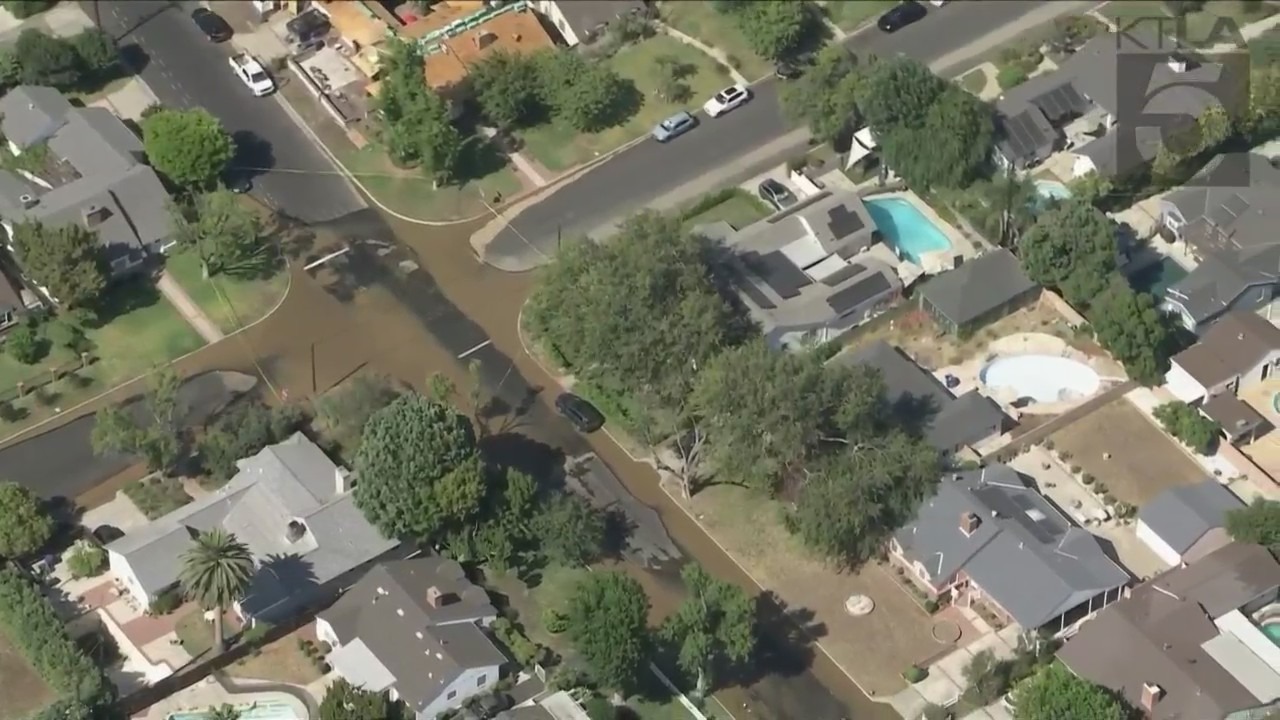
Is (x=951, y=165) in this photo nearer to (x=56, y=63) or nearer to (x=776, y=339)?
(x=776, y=339)

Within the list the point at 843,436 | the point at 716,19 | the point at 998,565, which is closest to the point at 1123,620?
the point at 998,565

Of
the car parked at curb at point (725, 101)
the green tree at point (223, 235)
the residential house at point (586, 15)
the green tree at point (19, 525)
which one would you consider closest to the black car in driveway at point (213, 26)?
the green tree at point (223, 235)

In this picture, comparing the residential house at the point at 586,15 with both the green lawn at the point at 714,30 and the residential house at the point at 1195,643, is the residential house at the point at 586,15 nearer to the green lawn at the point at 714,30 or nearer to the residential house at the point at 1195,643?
the green lawn at the point at 714,30

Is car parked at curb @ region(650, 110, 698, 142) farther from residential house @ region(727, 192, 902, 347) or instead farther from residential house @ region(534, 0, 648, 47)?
residential house @ region(727, 192, 902, 347)

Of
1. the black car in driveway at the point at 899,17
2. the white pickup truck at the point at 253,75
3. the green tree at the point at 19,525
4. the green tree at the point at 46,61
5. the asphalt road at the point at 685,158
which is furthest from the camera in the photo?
the black car in driveway at the point at 899,17

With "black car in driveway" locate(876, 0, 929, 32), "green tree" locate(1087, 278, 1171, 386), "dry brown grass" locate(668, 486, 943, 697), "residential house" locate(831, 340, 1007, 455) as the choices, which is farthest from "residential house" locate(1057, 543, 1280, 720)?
"black car in driveway" locate(876, 0, 929, 32)

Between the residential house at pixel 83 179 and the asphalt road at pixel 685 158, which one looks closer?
the residential house at pixel 83 179

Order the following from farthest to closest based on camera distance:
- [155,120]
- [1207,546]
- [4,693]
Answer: [155,120] < [1207,546] < [4,693]
